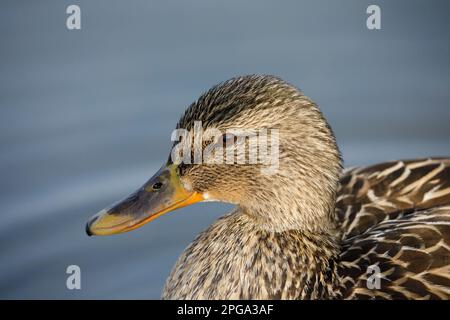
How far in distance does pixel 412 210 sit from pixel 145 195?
1.58m

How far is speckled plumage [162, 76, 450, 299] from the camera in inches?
198

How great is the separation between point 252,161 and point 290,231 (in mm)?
465

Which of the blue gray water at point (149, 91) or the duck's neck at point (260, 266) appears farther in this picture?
the blue gray water at point (149, 91)

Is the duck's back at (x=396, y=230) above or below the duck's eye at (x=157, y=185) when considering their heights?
below

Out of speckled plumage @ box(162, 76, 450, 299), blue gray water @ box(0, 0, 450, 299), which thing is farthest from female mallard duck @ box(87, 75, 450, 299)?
blue gray water @ box(0, 0, 450, 299)

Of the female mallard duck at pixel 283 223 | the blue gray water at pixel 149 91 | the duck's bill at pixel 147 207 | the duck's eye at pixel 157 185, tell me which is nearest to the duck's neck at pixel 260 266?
the female mallard duck at pixel 283 223

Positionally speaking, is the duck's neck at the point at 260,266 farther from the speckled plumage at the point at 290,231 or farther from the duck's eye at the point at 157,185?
the duck's eye at the point at 157,185

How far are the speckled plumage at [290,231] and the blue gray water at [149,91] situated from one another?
1.72 meters

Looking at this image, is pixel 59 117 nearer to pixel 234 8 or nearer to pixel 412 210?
pixel 234 8

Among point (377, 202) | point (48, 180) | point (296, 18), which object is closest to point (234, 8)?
point (296, 18)

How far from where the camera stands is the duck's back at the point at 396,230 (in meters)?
5.00

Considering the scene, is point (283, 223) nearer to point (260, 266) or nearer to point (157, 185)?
point (260, 266)

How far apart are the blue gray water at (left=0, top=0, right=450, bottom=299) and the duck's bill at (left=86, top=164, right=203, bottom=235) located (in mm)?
1721

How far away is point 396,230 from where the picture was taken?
17.3 feet
